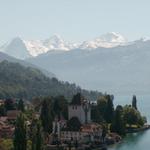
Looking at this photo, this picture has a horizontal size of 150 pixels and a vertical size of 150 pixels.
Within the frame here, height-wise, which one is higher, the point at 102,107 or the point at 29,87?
the point at 29,87

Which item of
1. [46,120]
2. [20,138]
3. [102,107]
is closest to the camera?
[20,138]

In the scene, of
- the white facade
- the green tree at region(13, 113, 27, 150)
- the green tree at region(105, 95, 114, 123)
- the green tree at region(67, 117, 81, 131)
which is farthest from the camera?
the green tree at region(105, 95, 114, 123)

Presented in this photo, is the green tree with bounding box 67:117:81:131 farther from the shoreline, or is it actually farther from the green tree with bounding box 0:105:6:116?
the green tree with bounding box 0:105:6:116

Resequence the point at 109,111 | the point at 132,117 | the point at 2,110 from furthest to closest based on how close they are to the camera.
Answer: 1. the point at 132,117
2. the point at 2,110
3. the point at 109,111

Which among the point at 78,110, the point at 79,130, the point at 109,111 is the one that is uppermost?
the point at 109,111

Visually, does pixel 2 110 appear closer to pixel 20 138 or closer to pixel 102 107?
pixel 102 107

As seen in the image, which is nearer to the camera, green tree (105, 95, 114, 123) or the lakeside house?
the lakeside house

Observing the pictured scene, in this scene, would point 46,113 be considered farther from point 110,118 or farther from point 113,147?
point 110,118

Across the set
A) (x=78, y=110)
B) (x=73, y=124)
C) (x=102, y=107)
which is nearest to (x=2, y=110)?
(x=78, y=110)

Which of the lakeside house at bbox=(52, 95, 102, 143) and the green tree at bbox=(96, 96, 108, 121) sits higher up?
the green tree at bbox=(96, 96, 108, 121)

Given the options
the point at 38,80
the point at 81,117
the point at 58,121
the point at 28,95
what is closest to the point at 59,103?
the point at 81,117

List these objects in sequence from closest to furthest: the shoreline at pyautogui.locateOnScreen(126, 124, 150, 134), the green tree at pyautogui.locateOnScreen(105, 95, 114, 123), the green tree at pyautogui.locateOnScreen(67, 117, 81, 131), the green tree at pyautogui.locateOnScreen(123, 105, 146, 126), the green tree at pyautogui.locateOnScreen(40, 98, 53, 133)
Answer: the green tree at pyautogui.locateOnScreen(40, 98, 53, 133) → the green tree at pyautogui.locateOnScreen(67, 117, 81, 131) → the shoreline at pyautogui.locateOnScreen(126, 124, 150, 134) → the green tree at pyautogui.locateOnScreen(105, 95, 114, 123) → the green tree at pyautogui.locateOnScreen(123, 105, 146, 126)

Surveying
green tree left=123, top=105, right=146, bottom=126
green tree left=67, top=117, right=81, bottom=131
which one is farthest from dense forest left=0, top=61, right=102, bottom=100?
green tree left=67, top=117, right=81, bottom=131

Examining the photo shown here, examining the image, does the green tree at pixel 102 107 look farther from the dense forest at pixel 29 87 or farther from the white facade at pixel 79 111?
the dense forest at pixel 29 87
